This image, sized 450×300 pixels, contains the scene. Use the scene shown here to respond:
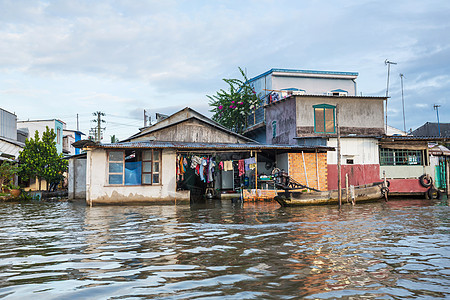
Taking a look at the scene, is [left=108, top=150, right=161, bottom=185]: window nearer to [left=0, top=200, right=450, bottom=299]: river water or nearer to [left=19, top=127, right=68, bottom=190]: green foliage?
[left=0, top=200, right=450, bottom=299]: river water

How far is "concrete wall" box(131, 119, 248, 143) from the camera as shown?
2383 cm

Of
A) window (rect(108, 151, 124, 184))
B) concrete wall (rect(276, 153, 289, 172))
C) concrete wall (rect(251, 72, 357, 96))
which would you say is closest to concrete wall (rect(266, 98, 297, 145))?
concrete wall (rect(276, 153, 289, 172))

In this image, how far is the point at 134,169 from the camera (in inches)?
746

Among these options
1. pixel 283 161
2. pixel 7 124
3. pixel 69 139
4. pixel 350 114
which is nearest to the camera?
pixel 283 161

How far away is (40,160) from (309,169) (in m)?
18.4

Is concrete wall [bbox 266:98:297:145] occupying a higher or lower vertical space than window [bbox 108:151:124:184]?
higher

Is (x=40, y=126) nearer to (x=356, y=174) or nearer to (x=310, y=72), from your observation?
(x=310, y=72)

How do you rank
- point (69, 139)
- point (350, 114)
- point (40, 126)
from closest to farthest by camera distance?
point (350, 114), point (40, 126), point (69, 139)

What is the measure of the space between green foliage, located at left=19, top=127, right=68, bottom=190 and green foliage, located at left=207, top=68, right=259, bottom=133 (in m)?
14.3

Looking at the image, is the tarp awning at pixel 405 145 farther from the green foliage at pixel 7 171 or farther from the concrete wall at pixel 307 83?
the green foliage at pixel 7 171

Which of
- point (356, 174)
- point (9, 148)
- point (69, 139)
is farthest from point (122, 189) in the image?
point (69, 139)

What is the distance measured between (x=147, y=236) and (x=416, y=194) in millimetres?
19011

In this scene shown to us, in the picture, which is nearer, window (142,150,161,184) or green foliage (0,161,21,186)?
window (142,150,161,184)

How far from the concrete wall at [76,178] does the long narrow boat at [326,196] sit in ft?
46.1
